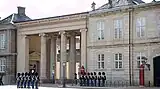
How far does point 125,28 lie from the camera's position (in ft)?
145

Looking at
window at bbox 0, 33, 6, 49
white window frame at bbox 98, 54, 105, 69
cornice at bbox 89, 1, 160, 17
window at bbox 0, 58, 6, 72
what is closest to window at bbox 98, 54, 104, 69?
white window frame at bbox 98, 54, 105, 69

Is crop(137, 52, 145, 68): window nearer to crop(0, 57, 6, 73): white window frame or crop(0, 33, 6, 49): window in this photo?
crop(0, 57, 6, 73): white window frame

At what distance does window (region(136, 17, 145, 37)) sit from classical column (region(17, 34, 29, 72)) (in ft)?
61.2

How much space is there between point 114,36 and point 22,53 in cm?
1623

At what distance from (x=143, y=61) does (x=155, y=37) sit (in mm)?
2851

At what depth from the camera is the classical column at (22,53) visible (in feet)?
183

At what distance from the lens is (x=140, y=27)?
43156mm

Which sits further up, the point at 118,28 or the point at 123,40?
the point at 118,28

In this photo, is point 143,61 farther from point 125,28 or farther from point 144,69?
point 125,28

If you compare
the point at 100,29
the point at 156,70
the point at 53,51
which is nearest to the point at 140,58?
the point at 156,70

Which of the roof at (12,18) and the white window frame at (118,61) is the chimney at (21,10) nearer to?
the roof at (12,18)

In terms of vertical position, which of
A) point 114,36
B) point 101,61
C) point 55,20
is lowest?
point 101,61

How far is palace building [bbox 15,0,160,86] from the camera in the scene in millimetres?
41938

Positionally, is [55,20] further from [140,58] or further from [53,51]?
A: [140,58]
